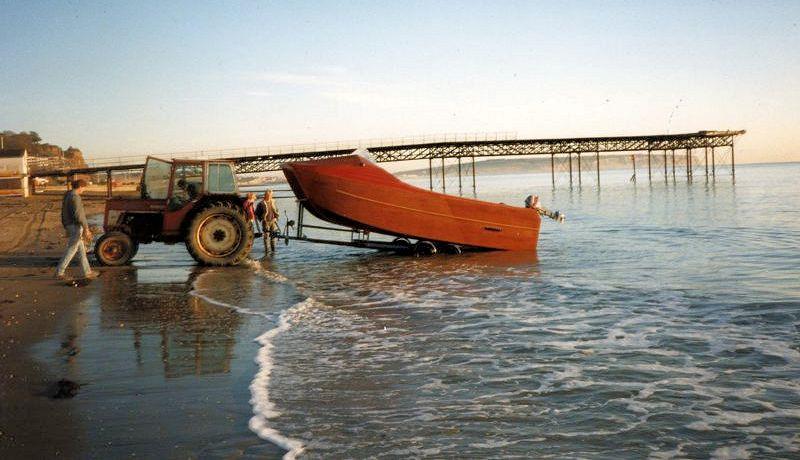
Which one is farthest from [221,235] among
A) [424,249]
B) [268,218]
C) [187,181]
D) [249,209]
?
[424,249]

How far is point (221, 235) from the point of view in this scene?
45.5 ft

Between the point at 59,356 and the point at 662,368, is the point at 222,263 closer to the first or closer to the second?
the point at 59,356

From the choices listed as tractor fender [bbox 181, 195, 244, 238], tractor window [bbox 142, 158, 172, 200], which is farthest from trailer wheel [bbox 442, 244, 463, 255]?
tractor window [bbox 142, 158, 172, 200]

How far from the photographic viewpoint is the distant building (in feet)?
186

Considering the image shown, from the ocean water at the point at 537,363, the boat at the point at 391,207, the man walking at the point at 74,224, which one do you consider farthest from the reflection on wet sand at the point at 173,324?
the boat at the point at 391,207

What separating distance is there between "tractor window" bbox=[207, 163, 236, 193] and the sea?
1866mm

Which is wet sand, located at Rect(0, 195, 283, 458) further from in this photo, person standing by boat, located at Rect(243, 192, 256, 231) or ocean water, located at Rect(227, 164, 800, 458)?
person standing by boat, located at Rect(243, 192, 256, 231)

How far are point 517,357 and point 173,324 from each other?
13.4 ft

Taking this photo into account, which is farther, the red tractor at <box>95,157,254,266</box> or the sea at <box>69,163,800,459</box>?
the red tractor at <box>95,157,254,266</box>

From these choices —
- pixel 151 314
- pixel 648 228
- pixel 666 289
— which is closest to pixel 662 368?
pixel 666 289

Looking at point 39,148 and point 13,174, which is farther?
point 39,148

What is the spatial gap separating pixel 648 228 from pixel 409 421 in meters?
21.5

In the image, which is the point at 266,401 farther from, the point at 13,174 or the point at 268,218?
the point at 13,174

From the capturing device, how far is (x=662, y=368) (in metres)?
5.82
